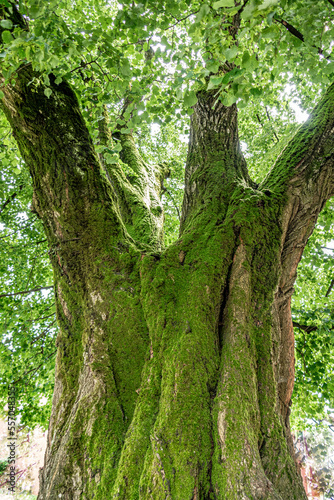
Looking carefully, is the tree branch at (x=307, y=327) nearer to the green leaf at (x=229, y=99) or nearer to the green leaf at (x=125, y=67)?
the green leaf at (x=229, y=99)

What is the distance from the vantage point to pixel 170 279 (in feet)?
9.08

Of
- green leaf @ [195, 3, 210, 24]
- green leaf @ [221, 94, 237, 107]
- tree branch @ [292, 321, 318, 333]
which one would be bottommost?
tree branch @ [292, 321, 318, 333]

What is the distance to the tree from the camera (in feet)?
6.47

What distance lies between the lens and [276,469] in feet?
6.90

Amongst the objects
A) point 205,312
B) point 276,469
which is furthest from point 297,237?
point 276,469

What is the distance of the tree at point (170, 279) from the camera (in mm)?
1973

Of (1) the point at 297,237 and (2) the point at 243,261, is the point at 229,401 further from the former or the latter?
(1) the point at 297,237

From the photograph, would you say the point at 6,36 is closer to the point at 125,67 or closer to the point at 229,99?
the point at 125,67

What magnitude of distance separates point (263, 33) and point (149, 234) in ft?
8.98

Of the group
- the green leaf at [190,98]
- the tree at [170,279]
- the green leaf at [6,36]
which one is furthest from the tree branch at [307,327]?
the green leaf at [6,36]

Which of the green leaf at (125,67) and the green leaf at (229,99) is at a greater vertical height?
the green leaf at (125,67)

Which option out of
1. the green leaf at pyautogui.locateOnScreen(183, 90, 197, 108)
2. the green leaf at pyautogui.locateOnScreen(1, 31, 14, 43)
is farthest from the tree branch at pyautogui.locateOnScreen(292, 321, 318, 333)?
the green leaf at pyautogui.locateOnScreen(1, 31, 14, 43)

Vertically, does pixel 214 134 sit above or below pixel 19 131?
above

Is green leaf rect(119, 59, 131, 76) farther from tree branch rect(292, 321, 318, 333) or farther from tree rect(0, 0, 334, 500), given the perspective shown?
tree branch rect(292, 321, 318, 333)
